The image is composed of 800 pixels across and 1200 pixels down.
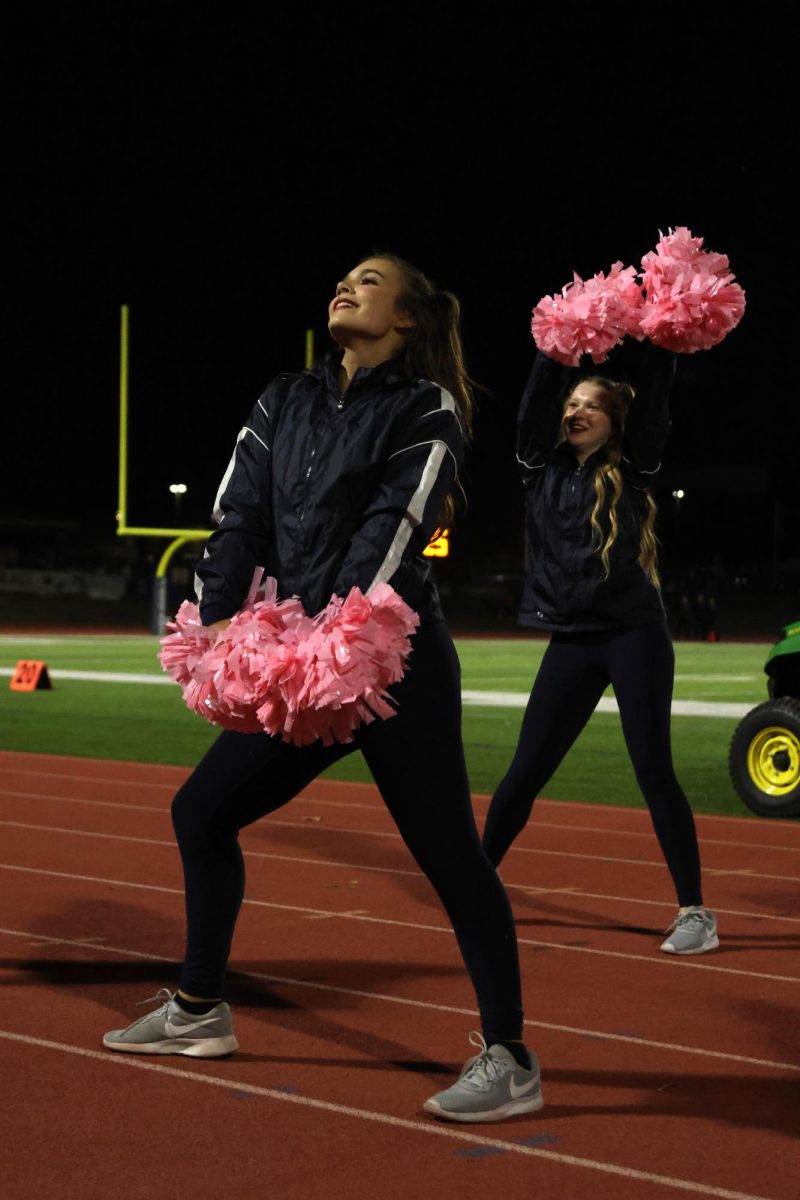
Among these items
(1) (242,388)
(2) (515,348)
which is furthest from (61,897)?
(2) (515,348)

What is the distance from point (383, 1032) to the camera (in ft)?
16.4

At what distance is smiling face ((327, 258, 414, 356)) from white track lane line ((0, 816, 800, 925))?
344 cm

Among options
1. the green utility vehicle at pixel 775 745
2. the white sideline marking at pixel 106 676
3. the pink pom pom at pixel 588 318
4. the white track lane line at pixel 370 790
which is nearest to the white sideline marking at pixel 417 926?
the pink pom pom at pixel 588 318

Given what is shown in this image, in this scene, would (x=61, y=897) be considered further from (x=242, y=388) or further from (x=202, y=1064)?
(x=242, y=388)

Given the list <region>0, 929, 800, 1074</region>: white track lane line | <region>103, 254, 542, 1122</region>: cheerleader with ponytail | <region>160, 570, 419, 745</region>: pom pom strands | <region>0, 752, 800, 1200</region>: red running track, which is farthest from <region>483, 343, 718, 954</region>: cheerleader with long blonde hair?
<region>160, 570, 419, 745</region>: pom pom strands

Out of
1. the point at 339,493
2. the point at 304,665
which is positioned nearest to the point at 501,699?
the point at 339,493

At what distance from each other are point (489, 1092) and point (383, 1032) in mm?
919

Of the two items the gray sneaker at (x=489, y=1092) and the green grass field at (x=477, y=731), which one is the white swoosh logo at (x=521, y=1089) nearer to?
the gray sneaker at (x=489, y=1092)

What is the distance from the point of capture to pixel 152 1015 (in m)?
4.66

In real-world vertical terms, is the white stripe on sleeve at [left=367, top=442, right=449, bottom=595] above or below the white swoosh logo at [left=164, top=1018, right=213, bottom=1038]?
above

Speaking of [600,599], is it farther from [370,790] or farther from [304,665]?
[370,790]

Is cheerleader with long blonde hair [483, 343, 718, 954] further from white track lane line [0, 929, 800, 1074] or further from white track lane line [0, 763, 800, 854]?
white track lane line [0, 763, 800, 854]

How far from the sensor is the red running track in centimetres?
379

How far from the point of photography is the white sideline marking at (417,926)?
5953 millimetres
